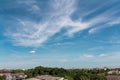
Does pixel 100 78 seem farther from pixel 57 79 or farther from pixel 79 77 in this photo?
pixel 57 79

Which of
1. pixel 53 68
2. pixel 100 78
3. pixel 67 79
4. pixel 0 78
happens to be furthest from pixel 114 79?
pixel 0 78

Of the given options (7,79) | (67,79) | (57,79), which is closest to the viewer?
(57,79)

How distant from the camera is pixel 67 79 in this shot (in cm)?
4566

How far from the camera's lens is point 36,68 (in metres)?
64.6

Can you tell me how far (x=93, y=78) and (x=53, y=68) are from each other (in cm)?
1182

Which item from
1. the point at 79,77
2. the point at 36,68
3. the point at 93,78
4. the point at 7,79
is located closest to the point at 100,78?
→ the point at 93,78

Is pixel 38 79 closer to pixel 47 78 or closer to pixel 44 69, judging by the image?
pixel 47 78

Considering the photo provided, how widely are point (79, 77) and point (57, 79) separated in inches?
494

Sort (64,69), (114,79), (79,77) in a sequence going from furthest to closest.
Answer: (114,79) < (64,69) < (79,77)

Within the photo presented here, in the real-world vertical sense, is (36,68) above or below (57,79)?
above

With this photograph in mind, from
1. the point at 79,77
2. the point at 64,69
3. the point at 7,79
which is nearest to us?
the point at 79,77

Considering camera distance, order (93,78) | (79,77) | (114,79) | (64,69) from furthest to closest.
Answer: (114,79) < (64,69) < (93,78) < (79,77)

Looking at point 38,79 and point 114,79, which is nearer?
point 38,79

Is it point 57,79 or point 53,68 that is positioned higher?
point 53,68
